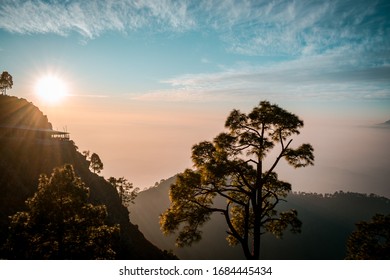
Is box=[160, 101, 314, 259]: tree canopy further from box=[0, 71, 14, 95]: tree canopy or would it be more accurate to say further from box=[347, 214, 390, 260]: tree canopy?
box=[0, 71, 14, 95]: tree canopy

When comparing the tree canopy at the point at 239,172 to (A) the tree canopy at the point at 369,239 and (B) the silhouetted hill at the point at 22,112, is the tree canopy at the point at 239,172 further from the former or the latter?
(B) the silhouetted hill at the point at 22,112

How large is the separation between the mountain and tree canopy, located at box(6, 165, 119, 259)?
52.2 ft

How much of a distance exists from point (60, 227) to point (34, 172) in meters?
36.6

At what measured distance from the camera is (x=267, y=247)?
194 meters

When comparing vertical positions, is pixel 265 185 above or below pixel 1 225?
above

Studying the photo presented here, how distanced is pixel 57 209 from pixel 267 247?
210479mm

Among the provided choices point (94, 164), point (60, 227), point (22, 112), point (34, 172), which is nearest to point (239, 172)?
point (60, 227)

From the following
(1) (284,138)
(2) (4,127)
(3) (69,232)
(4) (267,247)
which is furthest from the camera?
Result: (4) (267,247)

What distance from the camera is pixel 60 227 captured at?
33.7 ft

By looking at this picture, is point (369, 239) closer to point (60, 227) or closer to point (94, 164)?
point (60, 227)

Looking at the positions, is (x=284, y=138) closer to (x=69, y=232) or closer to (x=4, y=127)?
Answer: (x=69, y=232)

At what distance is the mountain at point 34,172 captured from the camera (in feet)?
107

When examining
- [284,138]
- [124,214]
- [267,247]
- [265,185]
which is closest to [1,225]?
[265,185]

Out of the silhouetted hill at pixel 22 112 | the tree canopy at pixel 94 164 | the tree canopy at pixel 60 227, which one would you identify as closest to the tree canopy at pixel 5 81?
the silhouetted hill at pixel 22 112
